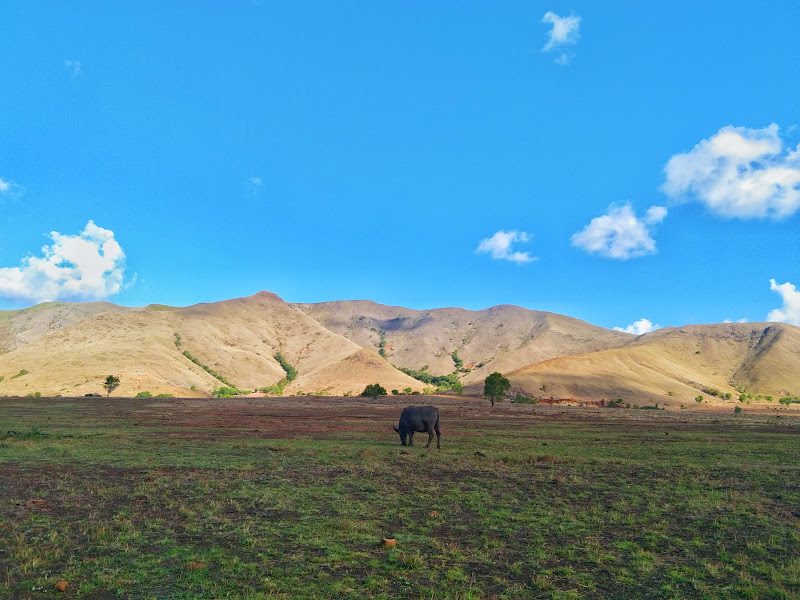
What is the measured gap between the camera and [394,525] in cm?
1263

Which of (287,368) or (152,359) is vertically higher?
(152,359)

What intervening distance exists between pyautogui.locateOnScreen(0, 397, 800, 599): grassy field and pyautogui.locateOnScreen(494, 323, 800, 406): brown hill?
10982 cm

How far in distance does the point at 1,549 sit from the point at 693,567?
48.0ft

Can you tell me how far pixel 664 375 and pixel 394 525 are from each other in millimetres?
170142

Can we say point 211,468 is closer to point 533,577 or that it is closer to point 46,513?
point 46,513

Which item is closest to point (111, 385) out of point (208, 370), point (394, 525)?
point (208, 370)

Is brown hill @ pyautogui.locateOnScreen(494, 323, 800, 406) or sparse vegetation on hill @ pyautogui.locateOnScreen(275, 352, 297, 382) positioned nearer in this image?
brown hill @ pyautogui.locateOnScreen(494, 323, 800, 406)

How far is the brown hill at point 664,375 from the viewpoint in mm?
128375

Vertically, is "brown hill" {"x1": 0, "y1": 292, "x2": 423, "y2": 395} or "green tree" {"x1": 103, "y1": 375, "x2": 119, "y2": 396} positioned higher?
"brown hill" {"x1": 0, "y1": 292, "x2": 423, "y2": 395}

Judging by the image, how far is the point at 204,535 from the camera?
38.3 feet

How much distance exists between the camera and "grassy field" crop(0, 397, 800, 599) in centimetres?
894

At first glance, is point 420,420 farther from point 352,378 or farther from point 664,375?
point 664,375

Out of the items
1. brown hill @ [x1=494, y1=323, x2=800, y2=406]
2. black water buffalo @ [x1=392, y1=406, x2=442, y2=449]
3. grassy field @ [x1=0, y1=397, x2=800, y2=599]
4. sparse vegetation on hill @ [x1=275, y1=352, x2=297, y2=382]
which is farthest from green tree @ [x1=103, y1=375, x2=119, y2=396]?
black water buffalo @ [x1=392, y1=406, x2=442, y2=449]

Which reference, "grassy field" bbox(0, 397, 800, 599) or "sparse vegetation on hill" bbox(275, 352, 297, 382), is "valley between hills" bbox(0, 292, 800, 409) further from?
"grassy field" bbox(0, 397, 800, 599)
